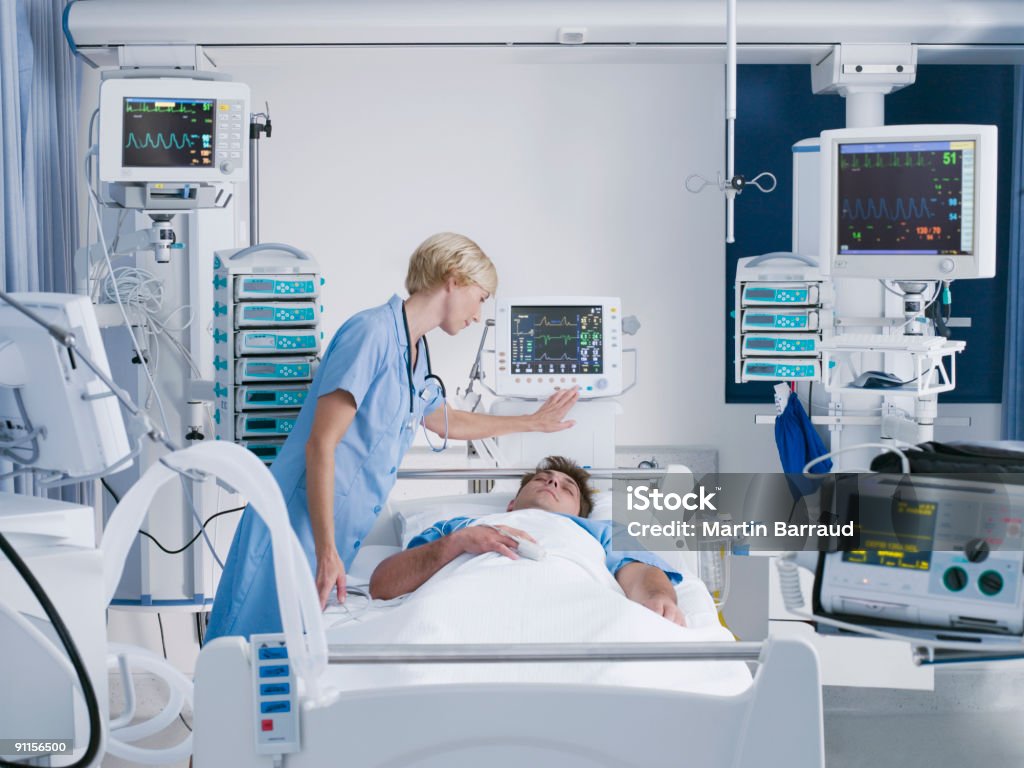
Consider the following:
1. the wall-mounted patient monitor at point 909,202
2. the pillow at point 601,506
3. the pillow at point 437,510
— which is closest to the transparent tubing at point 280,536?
the pillow at point 437,510

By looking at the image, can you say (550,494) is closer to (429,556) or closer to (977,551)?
(429,556)

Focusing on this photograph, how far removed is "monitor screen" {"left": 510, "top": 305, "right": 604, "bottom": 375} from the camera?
3.05 meters

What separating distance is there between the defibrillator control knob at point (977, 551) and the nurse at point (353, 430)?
1.51 m

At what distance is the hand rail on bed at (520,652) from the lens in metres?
1.33

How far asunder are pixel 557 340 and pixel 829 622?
218 cm

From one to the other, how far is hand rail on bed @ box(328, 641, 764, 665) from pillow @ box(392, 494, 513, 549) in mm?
1268

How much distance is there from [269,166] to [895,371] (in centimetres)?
264

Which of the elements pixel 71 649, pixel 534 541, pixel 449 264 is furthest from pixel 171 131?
pixel 71 649

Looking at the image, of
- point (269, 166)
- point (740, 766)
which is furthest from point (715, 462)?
point (740, 766)

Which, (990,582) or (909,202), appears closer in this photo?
(990,582)

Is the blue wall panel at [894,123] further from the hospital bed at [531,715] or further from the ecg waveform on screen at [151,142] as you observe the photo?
the hospital bed at [531,715]

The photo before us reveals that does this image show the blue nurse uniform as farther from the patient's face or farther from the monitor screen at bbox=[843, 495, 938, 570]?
the monitor screen at bbox=[843, 495, 938, 570]

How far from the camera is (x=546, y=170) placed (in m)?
4.55

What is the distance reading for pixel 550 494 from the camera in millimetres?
2721
